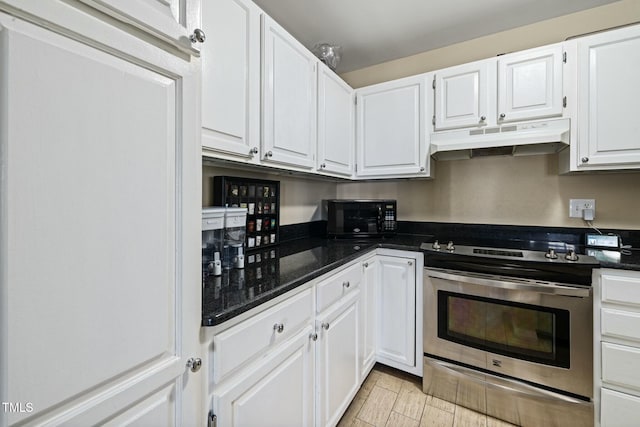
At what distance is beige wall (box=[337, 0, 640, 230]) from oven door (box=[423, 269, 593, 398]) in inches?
28.8

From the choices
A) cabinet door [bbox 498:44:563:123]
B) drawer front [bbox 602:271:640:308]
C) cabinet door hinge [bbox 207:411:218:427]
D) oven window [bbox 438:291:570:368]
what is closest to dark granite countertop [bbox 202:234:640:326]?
drawer front [bbox 602:271:640:308]

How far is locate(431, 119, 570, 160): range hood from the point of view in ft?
5.46

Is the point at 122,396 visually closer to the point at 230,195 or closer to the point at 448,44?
the point at 230,195

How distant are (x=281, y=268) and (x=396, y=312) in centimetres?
104

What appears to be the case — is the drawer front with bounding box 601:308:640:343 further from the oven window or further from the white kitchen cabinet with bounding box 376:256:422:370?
the white kitchen cabinet with bounding box 376:256:422:370

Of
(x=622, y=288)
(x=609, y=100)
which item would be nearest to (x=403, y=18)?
(x=609, y=100)

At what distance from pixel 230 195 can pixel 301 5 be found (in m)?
1.29

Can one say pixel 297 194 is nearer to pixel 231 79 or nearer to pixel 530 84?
pixel 231 79

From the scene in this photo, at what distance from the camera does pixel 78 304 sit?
496 millimetres

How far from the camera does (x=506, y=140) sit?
1756 millimetres

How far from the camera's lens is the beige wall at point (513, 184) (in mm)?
1803

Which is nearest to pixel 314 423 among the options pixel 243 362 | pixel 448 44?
pixel 243 362

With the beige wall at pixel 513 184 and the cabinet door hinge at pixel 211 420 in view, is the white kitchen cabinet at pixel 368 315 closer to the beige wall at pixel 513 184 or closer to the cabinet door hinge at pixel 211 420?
the beige wall at pixel 513 184

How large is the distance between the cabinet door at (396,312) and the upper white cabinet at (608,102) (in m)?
1.18
